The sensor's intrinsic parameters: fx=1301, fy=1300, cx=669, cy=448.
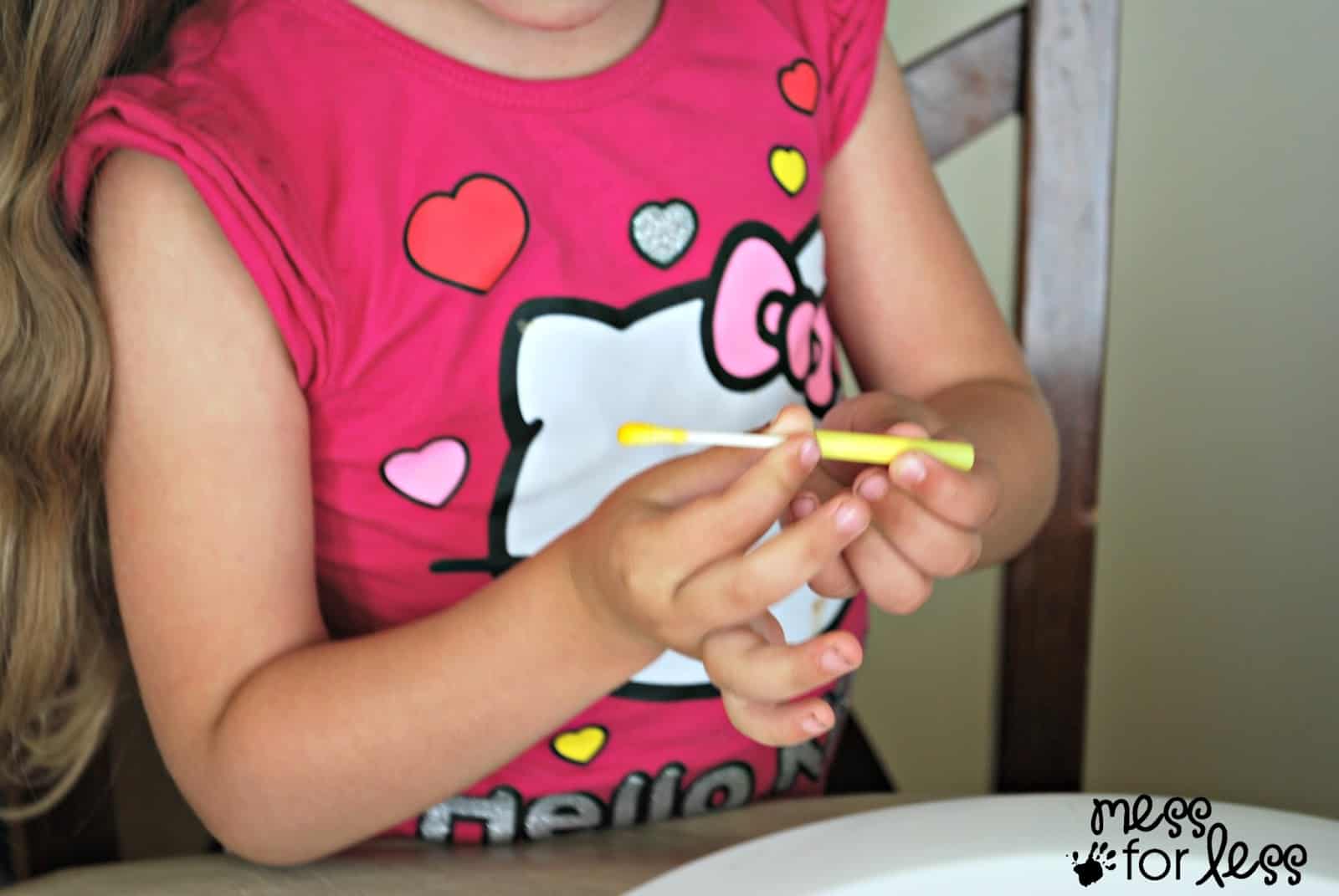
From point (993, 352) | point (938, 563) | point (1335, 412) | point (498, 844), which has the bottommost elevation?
point (498, 844)

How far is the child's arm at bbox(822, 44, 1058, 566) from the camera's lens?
0.68 meters

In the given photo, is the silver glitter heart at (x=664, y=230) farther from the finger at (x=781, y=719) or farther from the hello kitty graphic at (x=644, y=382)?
the finger at (x=781, y=719)

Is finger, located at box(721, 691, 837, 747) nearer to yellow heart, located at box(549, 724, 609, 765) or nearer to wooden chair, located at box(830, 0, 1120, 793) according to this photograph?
yellow heart, located at box(549, 724, 609, 765)

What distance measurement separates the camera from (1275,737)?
104cm

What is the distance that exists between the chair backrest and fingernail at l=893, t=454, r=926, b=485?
0.43 m

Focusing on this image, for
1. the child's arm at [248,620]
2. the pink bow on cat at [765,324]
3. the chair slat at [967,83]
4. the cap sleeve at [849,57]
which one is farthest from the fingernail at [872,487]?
the chair slat at [967,83]

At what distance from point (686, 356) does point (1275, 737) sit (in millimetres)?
699

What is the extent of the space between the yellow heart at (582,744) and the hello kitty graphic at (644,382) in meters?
0.02

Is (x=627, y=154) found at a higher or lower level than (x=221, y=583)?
higher

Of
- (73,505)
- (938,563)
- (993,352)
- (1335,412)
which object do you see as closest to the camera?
(938,563)

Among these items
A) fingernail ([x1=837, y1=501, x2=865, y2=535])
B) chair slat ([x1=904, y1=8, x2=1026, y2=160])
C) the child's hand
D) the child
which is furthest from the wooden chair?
fingernail ([x1=837, y1=501, x2=865, y2=535])

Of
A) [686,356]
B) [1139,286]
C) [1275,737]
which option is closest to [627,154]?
[686,356]

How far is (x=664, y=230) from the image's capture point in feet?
1.98

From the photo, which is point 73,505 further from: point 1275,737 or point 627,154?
point 1275,737
